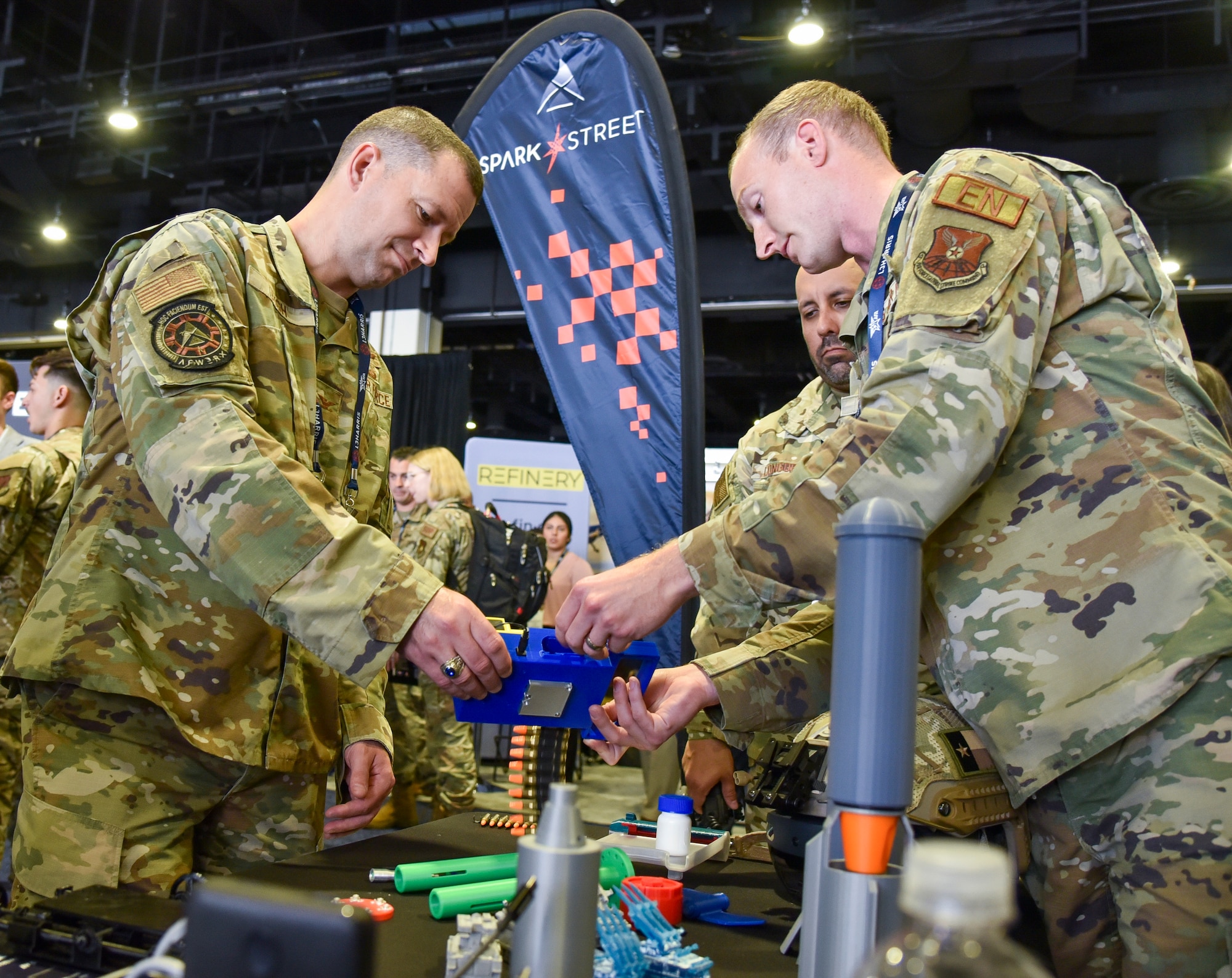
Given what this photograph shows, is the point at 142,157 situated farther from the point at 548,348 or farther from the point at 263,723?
the point at 263,723

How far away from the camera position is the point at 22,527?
3611 mm

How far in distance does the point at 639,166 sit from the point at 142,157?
24.4 ft

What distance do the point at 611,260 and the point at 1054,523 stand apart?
1.76 m

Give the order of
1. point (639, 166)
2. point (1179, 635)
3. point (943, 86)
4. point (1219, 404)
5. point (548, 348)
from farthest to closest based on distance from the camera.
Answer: point (943, 86) → point (548, 348) → point (639, 166) → point (1219, 404) → point (1179, 635)

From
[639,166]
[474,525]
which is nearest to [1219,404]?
[639,166]

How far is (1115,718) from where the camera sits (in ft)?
3.23

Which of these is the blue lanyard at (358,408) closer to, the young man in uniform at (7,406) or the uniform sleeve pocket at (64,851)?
the uniform sleeve pocket at (64,851)

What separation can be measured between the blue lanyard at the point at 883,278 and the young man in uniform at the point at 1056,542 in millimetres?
60

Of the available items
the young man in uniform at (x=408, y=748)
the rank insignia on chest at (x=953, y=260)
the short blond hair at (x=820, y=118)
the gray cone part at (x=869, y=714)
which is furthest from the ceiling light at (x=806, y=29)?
the gray cone part at (x=869, y=714)

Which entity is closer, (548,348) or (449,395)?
(548,348)

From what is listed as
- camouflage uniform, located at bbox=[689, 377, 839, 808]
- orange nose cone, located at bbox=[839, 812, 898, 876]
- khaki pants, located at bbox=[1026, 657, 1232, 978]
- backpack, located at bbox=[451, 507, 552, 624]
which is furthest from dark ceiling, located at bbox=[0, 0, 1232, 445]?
orange nose cone, located at bbox=[839, 812, 898, 876]

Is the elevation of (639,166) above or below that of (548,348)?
above

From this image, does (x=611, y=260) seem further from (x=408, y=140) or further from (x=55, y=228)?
(x=55, y=228)


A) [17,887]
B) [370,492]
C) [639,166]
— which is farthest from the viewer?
[639,166]
